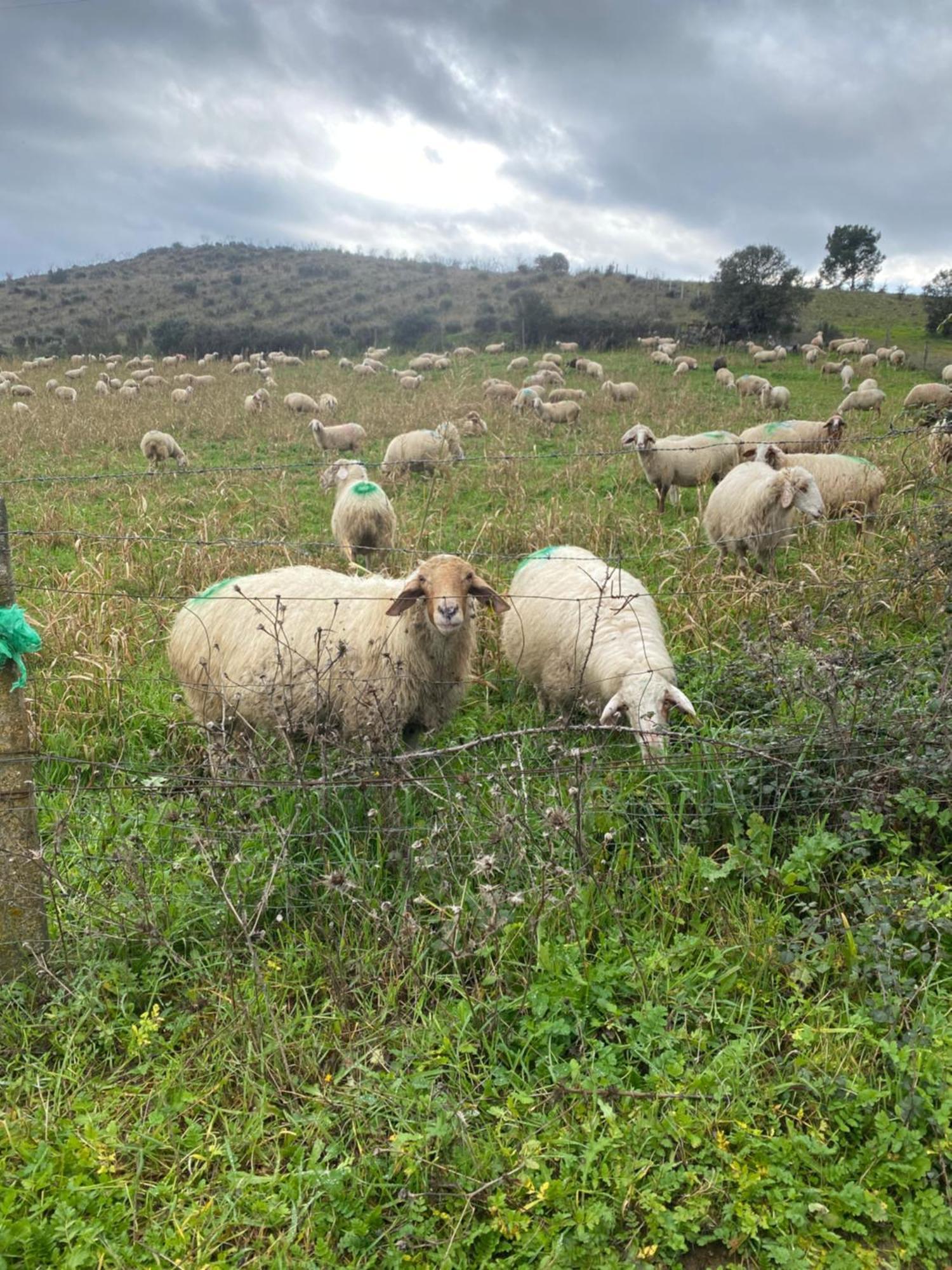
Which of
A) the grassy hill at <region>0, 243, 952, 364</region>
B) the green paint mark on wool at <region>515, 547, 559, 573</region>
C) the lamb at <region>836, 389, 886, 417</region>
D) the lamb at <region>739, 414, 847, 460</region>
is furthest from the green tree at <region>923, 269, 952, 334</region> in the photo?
the green paint mark on wool at <region>515, 547, 559, 573</region>

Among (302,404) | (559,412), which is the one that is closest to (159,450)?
(302,404)

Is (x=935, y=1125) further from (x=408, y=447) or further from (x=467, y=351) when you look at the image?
(x=467, y=351)

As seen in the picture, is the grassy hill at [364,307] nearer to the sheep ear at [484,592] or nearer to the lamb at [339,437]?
the lamb at [339,437]

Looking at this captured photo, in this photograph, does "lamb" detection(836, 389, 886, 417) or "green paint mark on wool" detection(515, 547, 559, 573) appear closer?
"green paint mark on wool" detection(515, 547, 559, 573)

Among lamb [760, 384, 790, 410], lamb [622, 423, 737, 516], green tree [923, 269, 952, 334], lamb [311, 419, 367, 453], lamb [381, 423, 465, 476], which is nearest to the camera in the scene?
lamb [622, 423, 737, 516]

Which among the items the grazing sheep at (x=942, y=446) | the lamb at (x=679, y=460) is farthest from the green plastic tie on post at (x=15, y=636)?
Result: the lamb at (x=679, y=460)

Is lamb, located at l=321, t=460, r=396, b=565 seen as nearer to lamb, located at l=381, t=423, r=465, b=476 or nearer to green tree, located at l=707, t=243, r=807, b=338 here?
lamb, located at l=381, t=423, r=465, b=476

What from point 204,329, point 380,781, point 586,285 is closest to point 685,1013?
point 380,781

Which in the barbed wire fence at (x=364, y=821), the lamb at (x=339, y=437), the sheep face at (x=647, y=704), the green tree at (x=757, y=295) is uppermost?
the green tree at (x=757, y=295)

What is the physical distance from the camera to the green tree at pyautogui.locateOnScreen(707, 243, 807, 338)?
108 ft

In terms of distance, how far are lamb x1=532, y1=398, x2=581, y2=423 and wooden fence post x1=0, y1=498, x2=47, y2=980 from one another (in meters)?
14.7

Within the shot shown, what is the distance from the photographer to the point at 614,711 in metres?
3.81

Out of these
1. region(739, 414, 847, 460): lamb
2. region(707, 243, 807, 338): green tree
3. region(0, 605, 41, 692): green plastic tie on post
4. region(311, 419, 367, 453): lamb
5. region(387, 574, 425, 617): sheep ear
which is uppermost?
region(707, 243, 807, 338): green tree

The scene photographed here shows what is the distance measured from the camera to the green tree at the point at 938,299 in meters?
32.2
